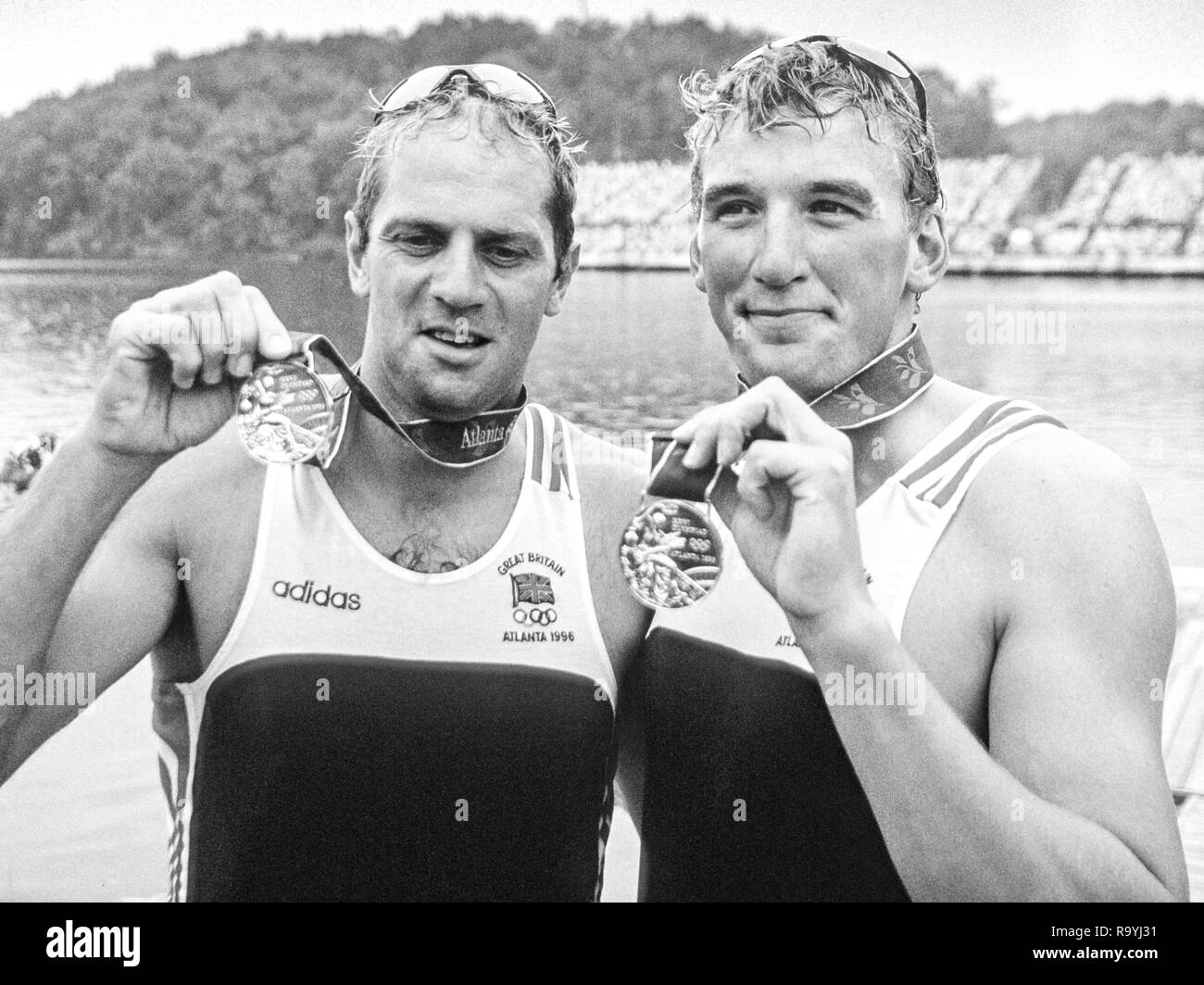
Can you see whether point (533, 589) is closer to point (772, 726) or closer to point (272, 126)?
point (772, 726)

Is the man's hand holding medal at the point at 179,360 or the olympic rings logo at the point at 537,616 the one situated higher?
the man's hand holding medal at the point at 179,360

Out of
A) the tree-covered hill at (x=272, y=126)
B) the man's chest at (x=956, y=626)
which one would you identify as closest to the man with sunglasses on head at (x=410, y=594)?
the tree-covered hill at (x=272, y=126)

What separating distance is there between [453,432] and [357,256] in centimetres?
37

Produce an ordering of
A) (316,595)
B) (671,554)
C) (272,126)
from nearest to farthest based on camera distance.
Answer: (671,554) < (316,595) < (272,126)

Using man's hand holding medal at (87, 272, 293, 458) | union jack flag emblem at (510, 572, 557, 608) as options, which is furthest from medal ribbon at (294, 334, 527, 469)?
man's hand holding medal at (87, 272, 293, 458)

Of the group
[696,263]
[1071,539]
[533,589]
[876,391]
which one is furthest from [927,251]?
[533,589]

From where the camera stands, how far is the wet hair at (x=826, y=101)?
215 centimetres

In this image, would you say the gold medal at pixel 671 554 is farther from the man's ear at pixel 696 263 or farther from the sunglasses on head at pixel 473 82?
the sunglasses on head at pixel 473 82

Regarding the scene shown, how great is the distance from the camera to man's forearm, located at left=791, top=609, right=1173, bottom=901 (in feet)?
5.81

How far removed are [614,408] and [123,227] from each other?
1.15 meters

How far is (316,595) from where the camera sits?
220 cm

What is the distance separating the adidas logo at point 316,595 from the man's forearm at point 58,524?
35 cm

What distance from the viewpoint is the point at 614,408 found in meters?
2.78
